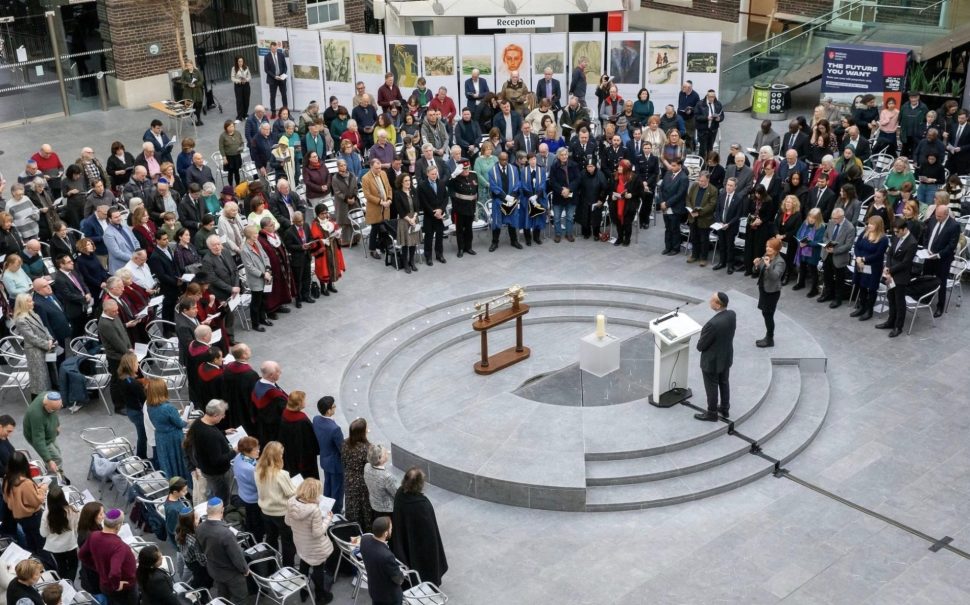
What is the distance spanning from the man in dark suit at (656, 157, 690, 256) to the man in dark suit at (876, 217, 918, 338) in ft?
11.2

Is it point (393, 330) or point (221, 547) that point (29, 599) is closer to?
point (221, 547)

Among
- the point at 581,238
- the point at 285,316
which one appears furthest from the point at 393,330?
the point at 581,238

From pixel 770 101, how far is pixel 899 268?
419 inches

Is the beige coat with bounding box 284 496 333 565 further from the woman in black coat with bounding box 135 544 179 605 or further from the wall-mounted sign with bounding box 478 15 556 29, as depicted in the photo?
the wall-mounted sign with bounding box 478 15 556 29

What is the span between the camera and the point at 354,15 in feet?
95.6

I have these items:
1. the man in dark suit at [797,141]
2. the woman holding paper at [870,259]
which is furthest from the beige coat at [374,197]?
the man in dark suit at [797,141]

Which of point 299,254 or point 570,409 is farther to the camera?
point 299,254

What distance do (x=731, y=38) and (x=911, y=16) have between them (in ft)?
25.1

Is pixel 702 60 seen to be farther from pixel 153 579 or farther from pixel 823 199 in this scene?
pixel 153 579

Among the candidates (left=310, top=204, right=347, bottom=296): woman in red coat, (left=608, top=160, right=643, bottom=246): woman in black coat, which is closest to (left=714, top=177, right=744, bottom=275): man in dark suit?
(left=608, top=160, right=643, bottom=246): woman in black coat

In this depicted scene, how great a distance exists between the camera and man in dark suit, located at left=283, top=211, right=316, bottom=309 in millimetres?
15836

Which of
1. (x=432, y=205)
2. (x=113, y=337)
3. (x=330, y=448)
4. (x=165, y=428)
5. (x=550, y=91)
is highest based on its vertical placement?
(x=550, y=91)

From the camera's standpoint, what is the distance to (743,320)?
15.4 meters

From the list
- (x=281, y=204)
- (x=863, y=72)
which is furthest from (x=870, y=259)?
(x=863, y=72)
